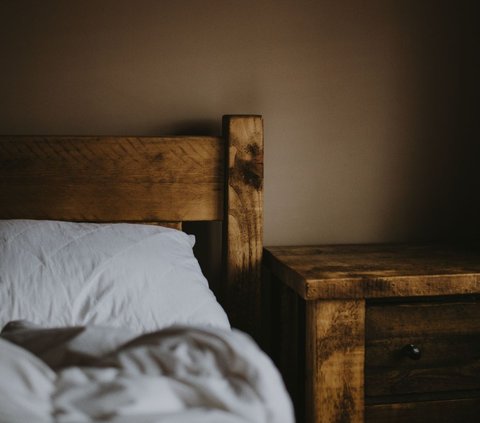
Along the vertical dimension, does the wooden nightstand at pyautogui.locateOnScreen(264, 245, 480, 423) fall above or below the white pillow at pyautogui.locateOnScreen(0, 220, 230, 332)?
below

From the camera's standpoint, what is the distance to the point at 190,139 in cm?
145

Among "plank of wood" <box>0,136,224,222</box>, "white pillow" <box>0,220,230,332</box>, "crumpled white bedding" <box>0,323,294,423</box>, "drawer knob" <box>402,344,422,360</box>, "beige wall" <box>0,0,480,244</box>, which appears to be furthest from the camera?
"beige wall" <box>0,0,480,244</box>

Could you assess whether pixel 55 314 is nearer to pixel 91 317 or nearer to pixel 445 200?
pixel 91 317

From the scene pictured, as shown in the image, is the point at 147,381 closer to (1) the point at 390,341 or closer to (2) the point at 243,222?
(1) the point at 390,341

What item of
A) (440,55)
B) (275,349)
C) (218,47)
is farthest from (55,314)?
(440,55)

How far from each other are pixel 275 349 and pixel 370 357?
418 millimetres

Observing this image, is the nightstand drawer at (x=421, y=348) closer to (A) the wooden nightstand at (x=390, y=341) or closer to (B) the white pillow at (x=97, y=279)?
(A) the wooden nightstand at (x=390, y=341)

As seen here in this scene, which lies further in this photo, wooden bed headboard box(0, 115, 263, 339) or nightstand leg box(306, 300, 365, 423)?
wooden bed headboard box(0, 115, 263, 339)

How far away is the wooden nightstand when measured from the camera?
1180 mm

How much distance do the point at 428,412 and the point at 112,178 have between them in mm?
920

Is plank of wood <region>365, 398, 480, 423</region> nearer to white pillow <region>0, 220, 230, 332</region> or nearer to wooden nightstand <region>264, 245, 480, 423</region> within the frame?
wooden nightstand <region>264, 245, 480, 423</region>

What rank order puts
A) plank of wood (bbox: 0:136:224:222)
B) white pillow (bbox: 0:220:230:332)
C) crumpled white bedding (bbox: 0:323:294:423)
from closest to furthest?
crumpled white bedding (bbox: 0:323:294:423), white pillow (bbox: 0:220:230:332), plank of wood (bbox: 0:136:224:222)

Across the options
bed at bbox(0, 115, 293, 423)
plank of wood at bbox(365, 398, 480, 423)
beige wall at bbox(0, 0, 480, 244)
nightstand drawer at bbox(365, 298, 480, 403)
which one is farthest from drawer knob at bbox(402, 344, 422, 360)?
beige wall at bbox(0, 0, 480, 244)

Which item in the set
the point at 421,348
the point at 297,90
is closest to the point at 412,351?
the point at 421,348
